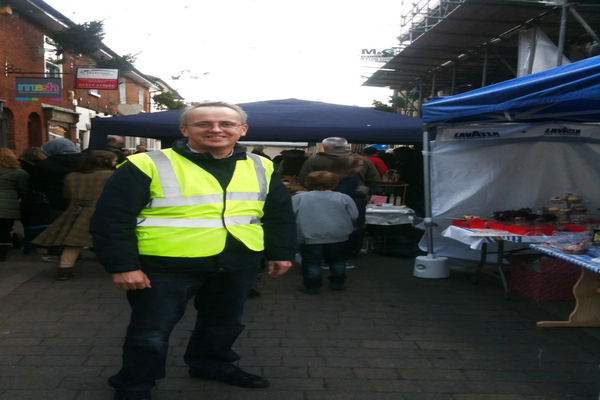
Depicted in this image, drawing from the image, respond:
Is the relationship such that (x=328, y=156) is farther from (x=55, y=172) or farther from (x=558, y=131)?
(x=55, y=172)

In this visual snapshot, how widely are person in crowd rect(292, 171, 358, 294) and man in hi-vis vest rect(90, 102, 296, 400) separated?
2.84 m

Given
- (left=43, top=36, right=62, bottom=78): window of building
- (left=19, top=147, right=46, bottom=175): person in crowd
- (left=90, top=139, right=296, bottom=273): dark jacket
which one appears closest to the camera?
(left=90, top=139, right=296, bottom=273): dark jacket

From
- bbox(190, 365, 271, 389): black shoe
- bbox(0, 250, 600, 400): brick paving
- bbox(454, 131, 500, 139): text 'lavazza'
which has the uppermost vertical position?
bbox(454, 131, 500, 139): text 'lavazza'

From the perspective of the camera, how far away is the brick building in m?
16.2

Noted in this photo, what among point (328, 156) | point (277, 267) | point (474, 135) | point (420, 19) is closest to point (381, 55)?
point (420, 19)

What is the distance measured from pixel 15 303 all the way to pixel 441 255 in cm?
476

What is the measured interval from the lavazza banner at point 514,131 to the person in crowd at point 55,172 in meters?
4.50

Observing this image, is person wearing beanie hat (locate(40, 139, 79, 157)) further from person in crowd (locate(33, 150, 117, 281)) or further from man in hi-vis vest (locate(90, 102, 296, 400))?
man in hi-vis vest (locate(90, 102, 296, 400))

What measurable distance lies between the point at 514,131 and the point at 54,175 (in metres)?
5.62

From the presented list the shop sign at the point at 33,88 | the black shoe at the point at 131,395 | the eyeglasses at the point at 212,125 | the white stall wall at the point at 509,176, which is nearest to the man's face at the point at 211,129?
the eyeglasses at the point at 212,125

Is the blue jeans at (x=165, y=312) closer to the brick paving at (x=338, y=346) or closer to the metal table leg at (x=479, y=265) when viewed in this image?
the brick paving at (x=338, y=346)

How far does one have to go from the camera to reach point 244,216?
318 cm

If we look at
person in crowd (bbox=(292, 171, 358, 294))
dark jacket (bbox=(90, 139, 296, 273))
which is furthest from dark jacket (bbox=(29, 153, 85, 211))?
dark jacket (bbox=(90, 139, 296, 273))

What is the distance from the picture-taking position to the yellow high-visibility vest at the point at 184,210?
9.78 feet
